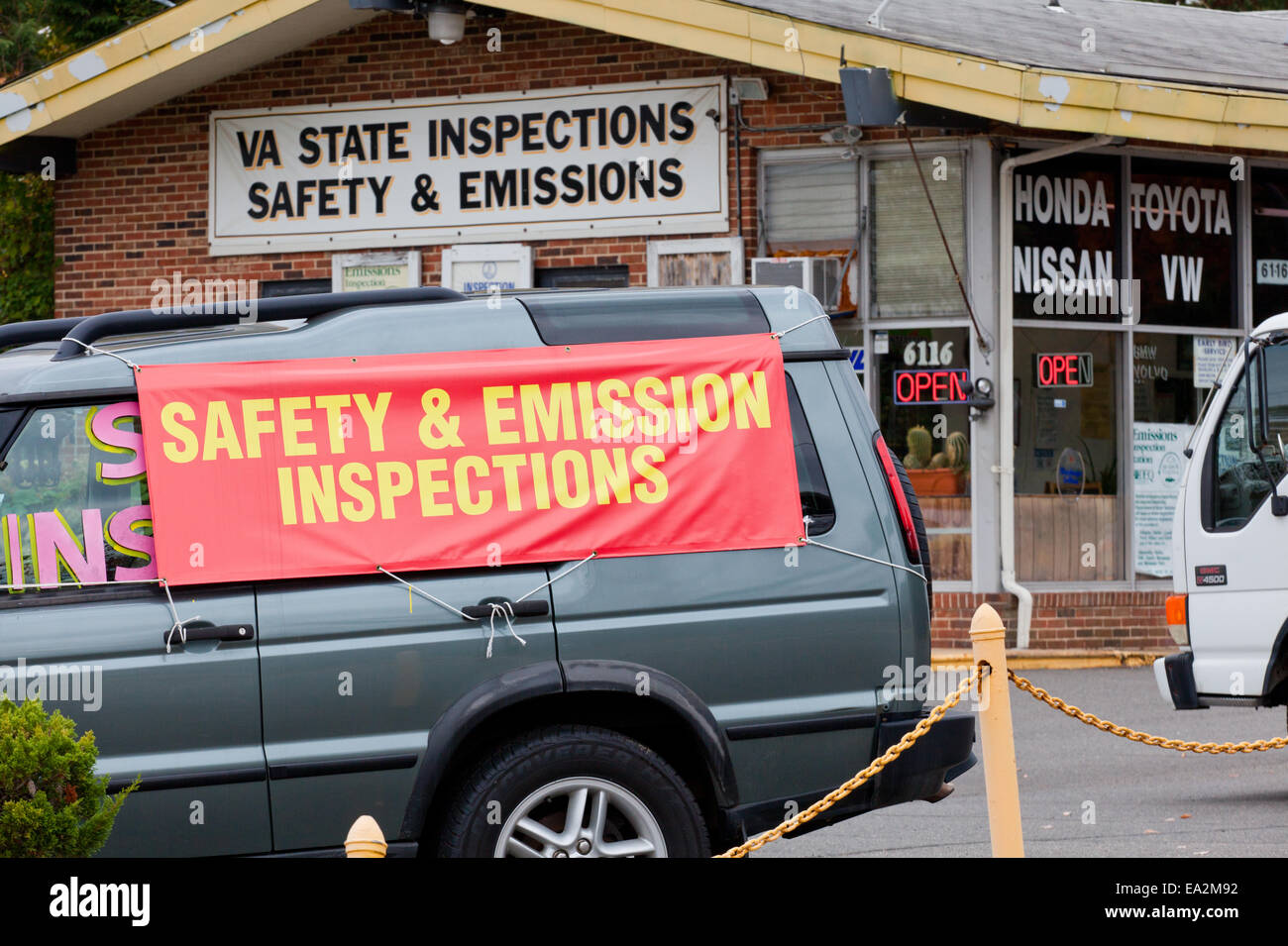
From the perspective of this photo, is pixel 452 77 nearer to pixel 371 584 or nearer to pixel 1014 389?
pixel 1014 389

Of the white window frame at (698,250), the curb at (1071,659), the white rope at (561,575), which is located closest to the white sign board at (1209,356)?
the curb at (1071,659)

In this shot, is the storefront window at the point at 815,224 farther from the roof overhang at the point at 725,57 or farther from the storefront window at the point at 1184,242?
the storefront window at the point at 1184,242

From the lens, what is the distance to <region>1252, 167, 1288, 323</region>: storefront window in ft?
48.2

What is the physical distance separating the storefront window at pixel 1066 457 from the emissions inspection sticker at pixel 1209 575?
17.1 ft

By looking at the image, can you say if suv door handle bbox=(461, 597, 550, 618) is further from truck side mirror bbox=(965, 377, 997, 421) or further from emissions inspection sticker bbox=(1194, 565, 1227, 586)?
truck side mirror bbox=(965, 377, 997, 421)

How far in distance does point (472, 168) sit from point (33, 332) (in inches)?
376

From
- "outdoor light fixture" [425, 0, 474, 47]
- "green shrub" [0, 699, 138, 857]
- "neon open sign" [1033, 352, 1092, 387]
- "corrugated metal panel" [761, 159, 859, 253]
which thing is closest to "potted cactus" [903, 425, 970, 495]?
"neon open sign" [1033, 352, 1092, 387]

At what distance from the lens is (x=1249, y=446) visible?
852 cm

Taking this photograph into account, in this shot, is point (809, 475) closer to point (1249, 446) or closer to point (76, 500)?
point (76, 500)

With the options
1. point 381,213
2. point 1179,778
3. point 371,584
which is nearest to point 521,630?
point 371,584

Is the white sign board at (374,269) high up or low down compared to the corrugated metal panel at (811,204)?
down

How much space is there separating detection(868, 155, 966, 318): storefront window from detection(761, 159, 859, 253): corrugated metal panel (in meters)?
0.21

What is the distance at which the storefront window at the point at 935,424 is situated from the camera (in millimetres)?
13898
